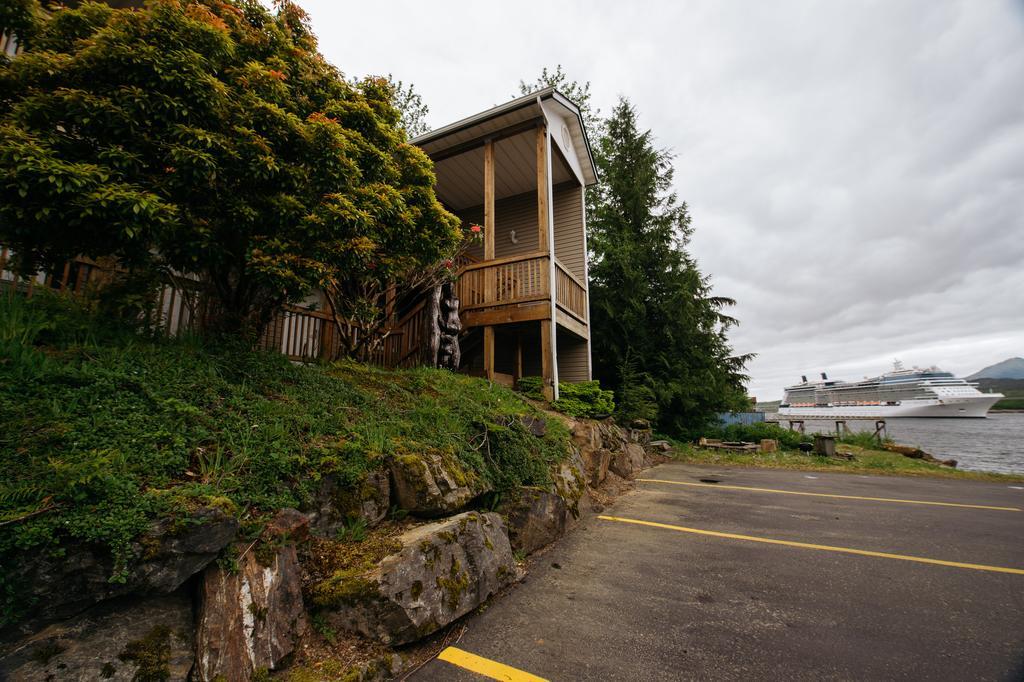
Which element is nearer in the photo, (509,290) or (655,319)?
(509,290)

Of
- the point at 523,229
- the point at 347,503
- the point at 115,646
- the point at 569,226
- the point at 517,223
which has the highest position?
the point at 517,223

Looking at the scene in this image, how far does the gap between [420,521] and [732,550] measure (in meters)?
3.24

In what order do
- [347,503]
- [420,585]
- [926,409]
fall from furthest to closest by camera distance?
[926,409], [347,503], [420,585]

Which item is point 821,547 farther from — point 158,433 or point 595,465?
point 158,433

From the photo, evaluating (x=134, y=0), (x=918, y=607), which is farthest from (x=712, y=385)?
(x=134, y=0)

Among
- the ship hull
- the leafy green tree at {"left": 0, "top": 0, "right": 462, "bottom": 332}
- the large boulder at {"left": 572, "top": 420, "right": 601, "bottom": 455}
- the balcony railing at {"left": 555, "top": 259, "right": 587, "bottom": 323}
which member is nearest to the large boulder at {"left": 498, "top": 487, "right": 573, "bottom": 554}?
the large boulder at {"left": 572, "top": 420, "right": 601, "bottom": 455}

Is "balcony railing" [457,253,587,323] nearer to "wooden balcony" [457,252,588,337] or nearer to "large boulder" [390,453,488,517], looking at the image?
"wooden balcony" [457,252,588,337]

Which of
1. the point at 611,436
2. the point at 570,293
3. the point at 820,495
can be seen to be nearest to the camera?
the point at 820,495

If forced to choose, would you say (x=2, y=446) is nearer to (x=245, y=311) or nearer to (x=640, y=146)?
(x=245, y=311)

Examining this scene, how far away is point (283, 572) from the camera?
7.84ft

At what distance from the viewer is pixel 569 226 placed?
11.7 m

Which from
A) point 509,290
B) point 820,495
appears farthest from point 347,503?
point 820,495

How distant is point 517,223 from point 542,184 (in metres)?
3.42

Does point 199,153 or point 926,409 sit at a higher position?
point 199,153
